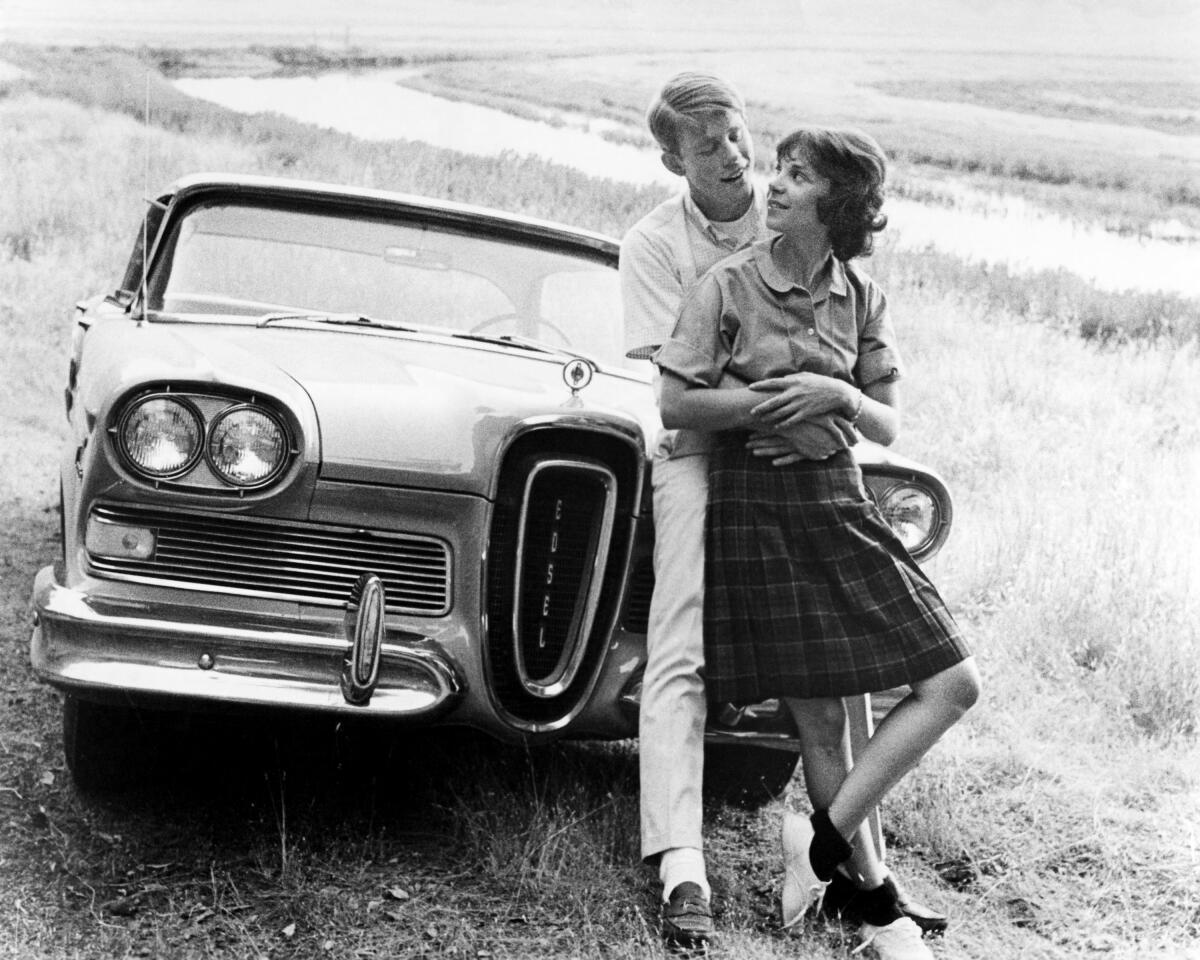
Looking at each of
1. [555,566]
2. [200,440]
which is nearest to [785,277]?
[555,566]

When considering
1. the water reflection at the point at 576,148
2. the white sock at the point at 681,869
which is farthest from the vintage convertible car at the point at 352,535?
the water reflection at the point at 576,148

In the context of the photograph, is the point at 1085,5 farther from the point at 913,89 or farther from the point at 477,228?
the point at 477,228

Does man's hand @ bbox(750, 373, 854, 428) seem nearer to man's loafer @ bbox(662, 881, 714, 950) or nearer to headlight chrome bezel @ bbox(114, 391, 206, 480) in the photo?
man's loafer @ bbox(662, 881, 714, 950)

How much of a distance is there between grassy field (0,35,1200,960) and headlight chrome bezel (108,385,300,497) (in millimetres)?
735

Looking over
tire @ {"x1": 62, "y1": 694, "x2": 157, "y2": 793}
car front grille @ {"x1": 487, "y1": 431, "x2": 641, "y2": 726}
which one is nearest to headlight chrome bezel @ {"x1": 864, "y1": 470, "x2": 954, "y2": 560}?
car front grille @ {"x1": 487, "y1": 431, "x2": 641, "y2": 726}

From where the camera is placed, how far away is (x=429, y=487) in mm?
2434

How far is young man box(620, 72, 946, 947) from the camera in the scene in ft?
7.65

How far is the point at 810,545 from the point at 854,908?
746 millimetres

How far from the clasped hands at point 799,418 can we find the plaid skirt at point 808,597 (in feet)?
0.11

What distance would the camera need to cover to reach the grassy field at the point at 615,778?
7.88ft

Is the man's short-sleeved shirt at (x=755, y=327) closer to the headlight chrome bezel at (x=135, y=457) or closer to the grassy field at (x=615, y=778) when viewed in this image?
the headlight chrome bezel at (x=135, y=457)

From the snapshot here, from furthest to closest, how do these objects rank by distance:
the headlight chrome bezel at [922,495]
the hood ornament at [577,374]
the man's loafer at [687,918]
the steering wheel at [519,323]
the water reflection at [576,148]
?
the water reflection at [576,148] → the steering wheel at [519,323] → the headlight chrome bezel at [922,495] → the hood ornament at [577,374] → the man's loafer at [687,918]

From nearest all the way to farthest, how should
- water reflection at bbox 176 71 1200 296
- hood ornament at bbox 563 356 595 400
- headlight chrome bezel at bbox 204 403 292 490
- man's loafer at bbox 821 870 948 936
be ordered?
headlight chrome bezel at bbox 204 403 292 490 < man's loafer at bbox 821 870 948 936 < hood ornament at bbox 563 356 595 400 < water reflection at bbox 176 71 1200 296

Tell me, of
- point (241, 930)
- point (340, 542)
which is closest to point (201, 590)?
point (340, 542)
